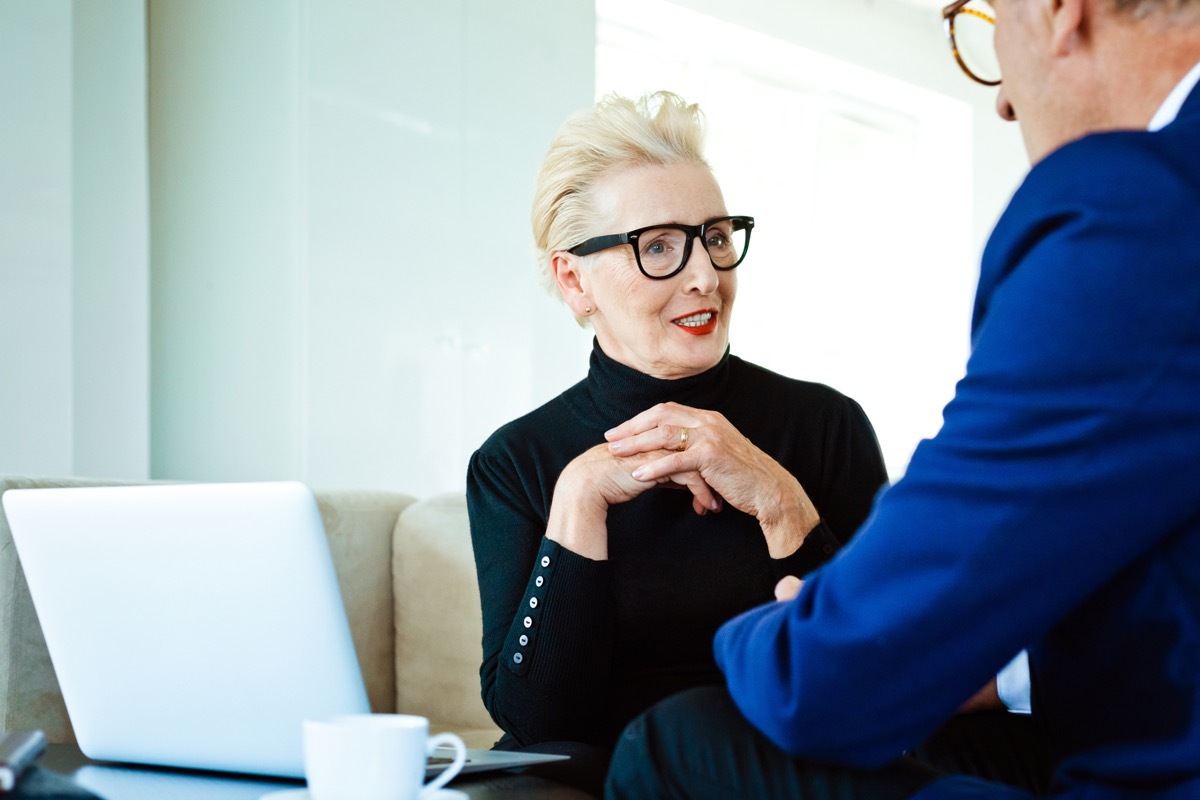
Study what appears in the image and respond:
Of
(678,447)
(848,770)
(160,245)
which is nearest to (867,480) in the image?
(678,447)

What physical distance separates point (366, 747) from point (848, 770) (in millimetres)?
325

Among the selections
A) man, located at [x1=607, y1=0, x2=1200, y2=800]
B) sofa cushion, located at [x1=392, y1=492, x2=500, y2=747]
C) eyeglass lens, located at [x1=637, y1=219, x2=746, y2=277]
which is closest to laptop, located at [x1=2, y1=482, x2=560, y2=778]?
man, located at [x1=607, y1=0, x2=1200, y2=800]

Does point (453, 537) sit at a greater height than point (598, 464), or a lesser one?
lesser

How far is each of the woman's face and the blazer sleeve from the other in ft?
3.05

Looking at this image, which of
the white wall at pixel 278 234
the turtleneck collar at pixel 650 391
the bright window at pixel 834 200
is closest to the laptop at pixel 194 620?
the turtleneck collar at pixel 650 391

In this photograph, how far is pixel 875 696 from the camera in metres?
0.68

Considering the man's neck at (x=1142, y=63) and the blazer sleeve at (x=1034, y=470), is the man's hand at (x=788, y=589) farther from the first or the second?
the man's neck at (x=1142, y=63)

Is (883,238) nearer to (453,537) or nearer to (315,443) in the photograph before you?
(315,443)

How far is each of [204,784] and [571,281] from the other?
90 cm

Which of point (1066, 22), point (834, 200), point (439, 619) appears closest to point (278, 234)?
point (439, 619)

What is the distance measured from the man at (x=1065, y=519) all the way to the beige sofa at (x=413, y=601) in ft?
4.44

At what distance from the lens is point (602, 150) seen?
1.69 m

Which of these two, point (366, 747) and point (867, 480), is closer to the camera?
point (366, 747)

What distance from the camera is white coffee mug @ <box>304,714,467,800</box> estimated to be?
0.81 m
